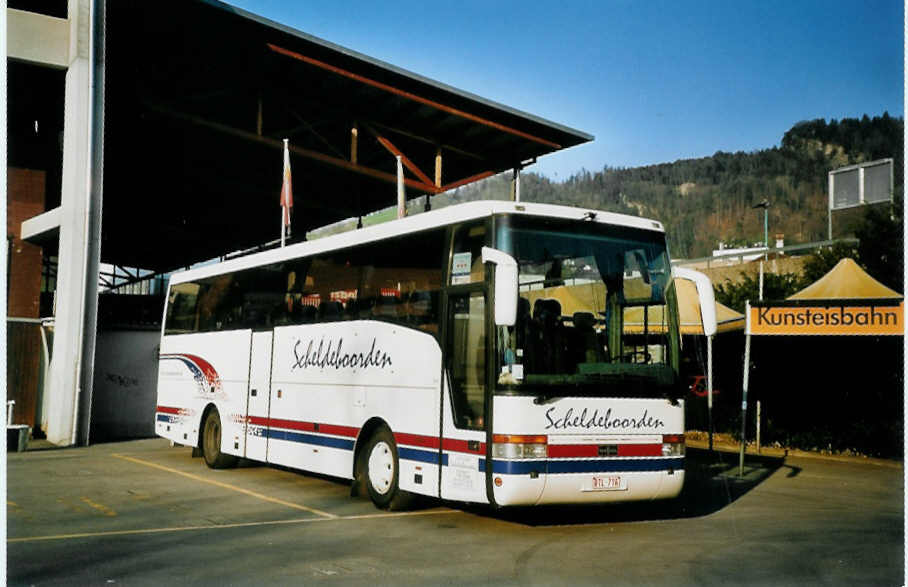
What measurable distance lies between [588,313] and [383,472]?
301 cm

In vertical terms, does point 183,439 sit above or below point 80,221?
below

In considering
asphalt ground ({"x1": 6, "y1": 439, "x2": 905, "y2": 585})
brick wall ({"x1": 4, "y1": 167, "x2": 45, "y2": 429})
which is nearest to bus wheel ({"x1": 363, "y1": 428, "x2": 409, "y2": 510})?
asphalt ground ({"x1": 6, "y1": 439, "x2": 905, "y2": 585})

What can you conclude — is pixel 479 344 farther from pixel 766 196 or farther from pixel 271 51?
pixel 766 196

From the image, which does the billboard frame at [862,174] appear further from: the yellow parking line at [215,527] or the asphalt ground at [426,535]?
the yellow parking line at [215,527]

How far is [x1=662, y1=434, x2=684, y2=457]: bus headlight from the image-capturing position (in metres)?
9.98

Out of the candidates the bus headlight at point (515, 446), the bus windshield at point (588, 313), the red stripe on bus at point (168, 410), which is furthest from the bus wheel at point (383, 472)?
the red stripe on bus at point (168, 410)

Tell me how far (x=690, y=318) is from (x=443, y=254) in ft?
39.2

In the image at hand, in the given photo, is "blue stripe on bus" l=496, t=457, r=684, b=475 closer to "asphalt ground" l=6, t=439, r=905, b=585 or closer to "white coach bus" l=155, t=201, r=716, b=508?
"white coach bus" l=155, t=201, r=716, b=508

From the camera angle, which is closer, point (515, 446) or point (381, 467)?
point (515, 446)

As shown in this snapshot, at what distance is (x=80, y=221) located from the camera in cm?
1898

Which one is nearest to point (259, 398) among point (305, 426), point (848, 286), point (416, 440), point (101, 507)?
point (305, 426)

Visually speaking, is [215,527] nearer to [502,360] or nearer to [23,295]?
[502,360]

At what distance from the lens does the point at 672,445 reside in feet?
33.0

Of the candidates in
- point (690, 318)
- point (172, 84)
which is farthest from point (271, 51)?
point (690, 318)
